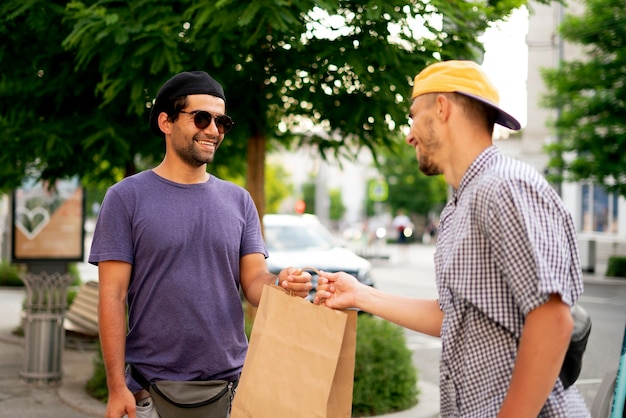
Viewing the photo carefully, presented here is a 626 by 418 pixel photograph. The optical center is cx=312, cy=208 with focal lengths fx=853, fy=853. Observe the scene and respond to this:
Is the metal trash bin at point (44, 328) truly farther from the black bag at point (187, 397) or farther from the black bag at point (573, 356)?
the black bag at point (573, 356)

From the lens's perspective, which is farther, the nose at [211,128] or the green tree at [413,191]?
the green tree at [413,191]

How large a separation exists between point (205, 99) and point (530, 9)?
4516 millimetres

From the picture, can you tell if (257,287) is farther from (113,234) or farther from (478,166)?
(478,166)

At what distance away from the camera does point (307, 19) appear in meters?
6.01

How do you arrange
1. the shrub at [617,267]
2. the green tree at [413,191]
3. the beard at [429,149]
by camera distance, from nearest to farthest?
the beard at [429,149]
the shrub at [617,267]
the green tree at [413,191]

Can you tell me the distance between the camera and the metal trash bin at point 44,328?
8.41 meters

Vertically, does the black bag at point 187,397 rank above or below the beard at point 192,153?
below

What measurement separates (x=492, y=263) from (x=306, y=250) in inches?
484

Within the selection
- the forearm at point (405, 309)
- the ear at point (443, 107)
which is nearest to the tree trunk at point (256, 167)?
the forearm at point (405, 309)

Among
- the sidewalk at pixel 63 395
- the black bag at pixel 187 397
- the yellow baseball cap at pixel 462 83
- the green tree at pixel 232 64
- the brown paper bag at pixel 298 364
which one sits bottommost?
the sidewalk at pixel 63 395

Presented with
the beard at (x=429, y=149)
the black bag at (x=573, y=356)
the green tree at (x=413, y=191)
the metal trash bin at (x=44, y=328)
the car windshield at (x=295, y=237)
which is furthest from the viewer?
the green tree at (x=413, y=191)

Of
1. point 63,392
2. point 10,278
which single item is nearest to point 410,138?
point 63,392

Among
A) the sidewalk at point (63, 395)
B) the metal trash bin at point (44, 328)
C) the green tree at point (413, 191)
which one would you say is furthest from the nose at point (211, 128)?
the green tree at point (413, 191)

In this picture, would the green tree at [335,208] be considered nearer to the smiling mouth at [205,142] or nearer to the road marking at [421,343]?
the road marking at [421,343]
